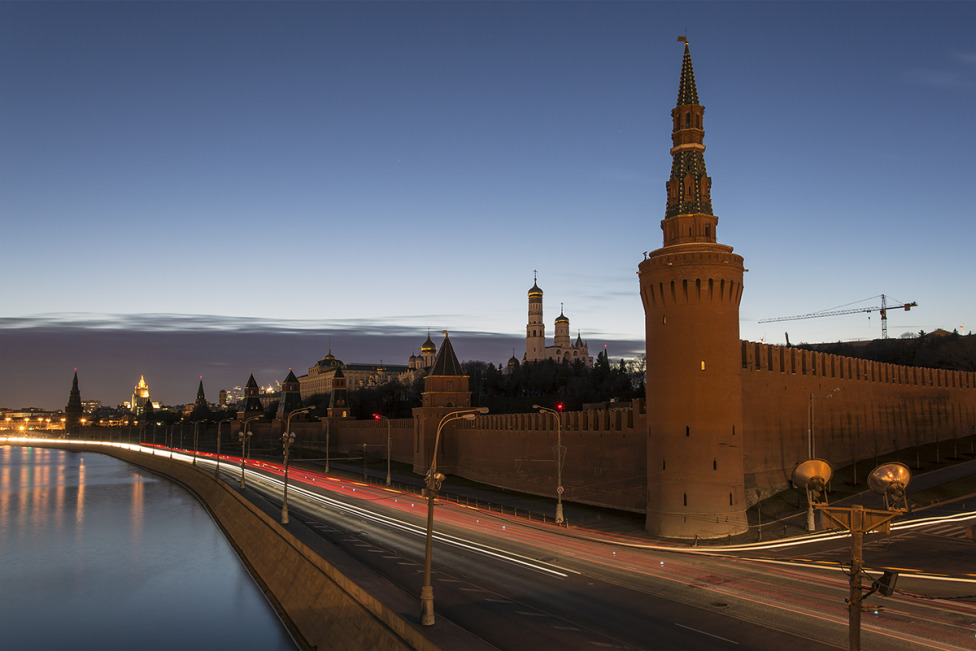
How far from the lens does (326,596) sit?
26266mm

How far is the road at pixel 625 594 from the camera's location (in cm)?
1850

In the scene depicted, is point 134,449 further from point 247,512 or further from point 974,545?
point 974,545

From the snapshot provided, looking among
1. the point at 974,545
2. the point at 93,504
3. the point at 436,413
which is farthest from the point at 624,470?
the point at 93,504

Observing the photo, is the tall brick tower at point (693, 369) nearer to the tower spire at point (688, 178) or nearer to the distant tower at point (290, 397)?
the tower spire at point (688, 178)

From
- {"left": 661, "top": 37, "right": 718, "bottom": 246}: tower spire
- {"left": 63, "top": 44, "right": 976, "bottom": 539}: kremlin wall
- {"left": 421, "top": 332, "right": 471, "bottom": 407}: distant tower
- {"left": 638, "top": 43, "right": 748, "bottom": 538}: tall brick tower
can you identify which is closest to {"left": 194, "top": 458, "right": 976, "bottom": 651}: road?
{"left": 638, "top": 43, "right": 748, "bottom": 538}: tall brick tower

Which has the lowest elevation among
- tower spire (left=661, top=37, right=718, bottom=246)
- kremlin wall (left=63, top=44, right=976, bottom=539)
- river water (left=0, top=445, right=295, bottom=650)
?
river water (left=0, top=445, right=295, bottom=650)

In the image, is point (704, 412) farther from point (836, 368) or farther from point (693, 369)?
point (836, 368)

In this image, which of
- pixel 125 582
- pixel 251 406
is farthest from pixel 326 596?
pixel 251 406

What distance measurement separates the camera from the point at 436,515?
4331cm

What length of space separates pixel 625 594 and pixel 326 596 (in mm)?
10491

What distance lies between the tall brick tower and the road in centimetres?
395

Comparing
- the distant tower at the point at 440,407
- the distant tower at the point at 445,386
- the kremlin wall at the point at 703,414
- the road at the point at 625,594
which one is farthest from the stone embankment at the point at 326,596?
the distant tower at the point at 445,386

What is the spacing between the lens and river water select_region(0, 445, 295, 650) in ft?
106

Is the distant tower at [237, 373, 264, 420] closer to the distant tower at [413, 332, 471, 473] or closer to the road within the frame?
the distant tower at [413, 332, 471, 473]
